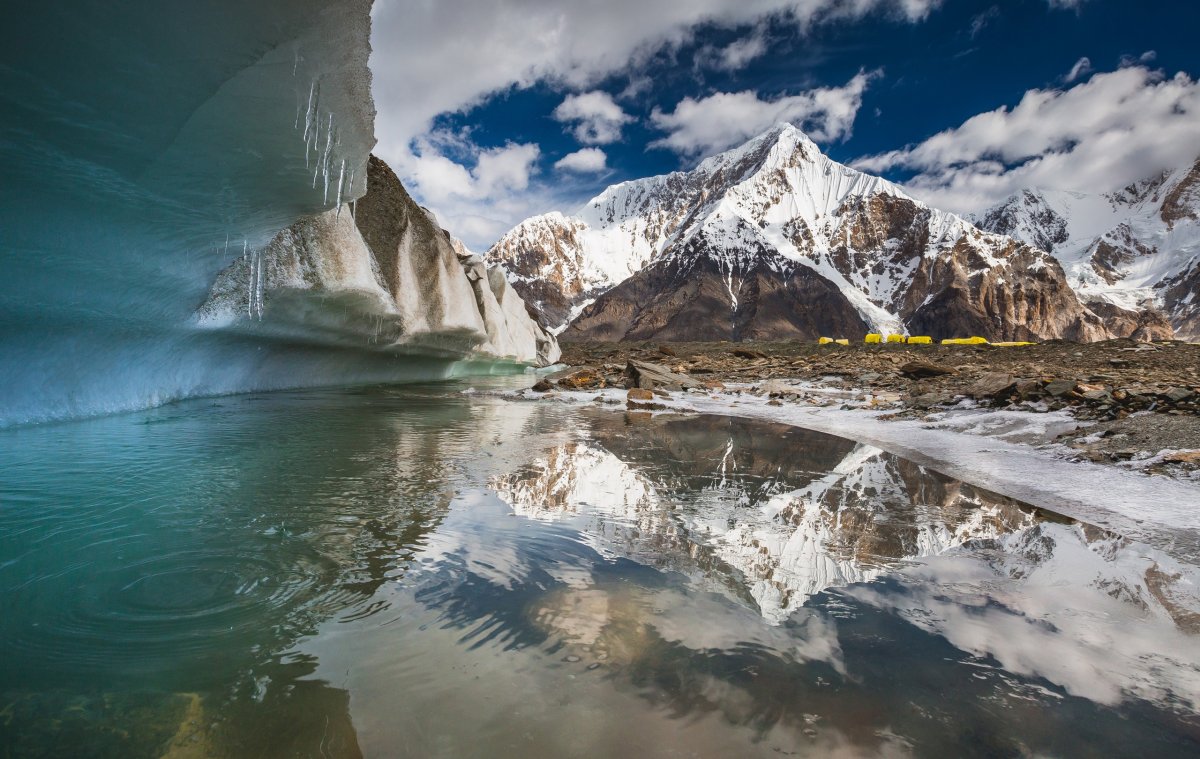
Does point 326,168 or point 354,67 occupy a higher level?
point 354,67

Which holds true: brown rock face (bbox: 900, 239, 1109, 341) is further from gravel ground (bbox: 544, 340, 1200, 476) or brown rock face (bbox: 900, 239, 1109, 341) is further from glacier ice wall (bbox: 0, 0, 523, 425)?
glacier ice wall (bbox: 0, 0, 523, 425)

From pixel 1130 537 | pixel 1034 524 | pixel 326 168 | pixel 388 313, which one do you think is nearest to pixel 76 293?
pixel 326 168

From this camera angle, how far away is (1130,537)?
11.2 ft

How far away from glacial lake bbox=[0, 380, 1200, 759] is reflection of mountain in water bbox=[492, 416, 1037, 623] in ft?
0.10

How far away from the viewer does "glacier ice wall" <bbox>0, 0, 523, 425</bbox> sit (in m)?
3.85

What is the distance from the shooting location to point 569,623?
225 cm

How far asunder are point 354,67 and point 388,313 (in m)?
7.98

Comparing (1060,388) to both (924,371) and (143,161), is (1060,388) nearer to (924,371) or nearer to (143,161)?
(924,371)

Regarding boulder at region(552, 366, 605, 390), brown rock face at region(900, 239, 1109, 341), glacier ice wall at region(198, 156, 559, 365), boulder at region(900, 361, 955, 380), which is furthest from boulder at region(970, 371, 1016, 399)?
brown rock face at region(900, 239, 1109, 341)

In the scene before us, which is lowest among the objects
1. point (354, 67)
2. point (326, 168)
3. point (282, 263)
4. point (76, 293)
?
point (76, 293)

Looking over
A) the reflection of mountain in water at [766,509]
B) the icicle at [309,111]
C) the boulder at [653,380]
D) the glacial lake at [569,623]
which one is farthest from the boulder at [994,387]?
the icicle at [309,111]

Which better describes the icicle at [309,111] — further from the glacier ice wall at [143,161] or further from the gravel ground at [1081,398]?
the gravel ground at [1081,398]

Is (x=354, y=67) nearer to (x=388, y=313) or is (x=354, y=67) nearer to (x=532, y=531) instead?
(x=532, y=531)

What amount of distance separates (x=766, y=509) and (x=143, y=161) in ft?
20.3
